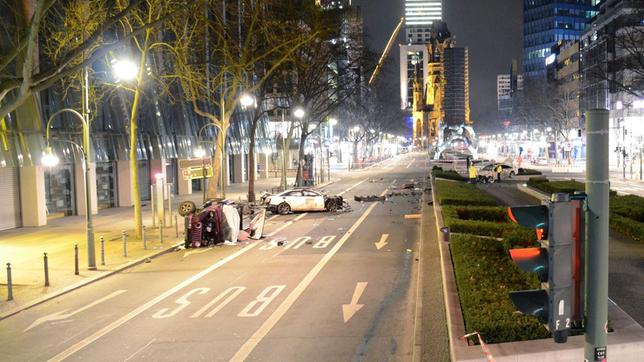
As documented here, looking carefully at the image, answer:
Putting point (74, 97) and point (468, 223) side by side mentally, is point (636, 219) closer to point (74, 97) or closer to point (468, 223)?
point (468, 223)

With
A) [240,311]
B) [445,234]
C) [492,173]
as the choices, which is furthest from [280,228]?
[492,173]

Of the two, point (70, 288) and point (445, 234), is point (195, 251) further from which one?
point (445, 234)

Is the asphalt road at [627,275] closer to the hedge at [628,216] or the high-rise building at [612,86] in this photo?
the hedge at [628,216]

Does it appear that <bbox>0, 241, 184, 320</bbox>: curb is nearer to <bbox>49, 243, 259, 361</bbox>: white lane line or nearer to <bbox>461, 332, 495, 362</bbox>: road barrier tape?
<bbox>49, 243, 259, 361</bbox>: white lane line

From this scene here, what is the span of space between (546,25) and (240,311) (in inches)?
6700

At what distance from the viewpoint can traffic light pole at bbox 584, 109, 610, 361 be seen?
447cm

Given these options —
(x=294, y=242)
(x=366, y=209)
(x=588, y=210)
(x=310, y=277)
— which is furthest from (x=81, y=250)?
(x=588, y=210)

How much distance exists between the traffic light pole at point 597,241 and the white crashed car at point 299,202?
105 feet

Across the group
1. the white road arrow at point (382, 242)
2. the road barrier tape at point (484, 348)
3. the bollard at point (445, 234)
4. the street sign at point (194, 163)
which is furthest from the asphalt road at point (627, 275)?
the street sign at point (194, 163)

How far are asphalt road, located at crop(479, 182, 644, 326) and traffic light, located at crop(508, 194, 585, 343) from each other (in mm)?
7409

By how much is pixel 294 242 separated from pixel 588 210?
2100cm

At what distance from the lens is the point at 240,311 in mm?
14188

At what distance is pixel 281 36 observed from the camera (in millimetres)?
40281

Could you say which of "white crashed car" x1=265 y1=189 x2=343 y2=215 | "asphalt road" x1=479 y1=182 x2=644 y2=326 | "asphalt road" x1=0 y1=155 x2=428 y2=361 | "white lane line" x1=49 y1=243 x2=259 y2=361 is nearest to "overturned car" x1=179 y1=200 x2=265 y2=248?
"asphalt road" x1=0 y1=155 x2=428 y2=361
